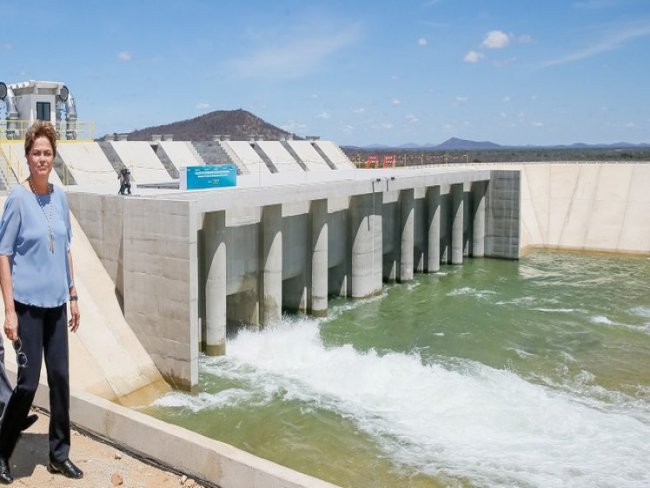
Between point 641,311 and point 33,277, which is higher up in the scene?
point 33,277

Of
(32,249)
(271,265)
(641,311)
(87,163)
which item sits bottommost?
(641,311)

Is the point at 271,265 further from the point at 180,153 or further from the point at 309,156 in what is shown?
the point at 309,156

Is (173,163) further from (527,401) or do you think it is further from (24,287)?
(24,287)

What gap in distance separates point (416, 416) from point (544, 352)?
7.18 m

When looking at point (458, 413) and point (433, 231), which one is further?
point (433, 231)

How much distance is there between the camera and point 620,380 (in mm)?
18359

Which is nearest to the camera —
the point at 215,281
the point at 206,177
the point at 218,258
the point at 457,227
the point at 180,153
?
the point at 215,281

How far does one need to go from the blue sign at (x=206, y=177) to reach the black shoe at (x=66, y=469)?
615 inches

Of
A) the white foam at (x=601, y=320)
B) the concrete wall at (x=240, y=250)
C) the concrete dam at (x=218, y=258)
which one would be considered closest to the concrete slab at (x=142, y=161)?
the concrete dam at (x=218, y=258)

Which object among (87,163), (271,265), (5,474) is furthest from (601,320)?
(87,163)

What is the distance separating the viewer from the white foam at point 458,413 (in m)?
12.9

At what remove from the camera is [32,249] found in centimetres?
621

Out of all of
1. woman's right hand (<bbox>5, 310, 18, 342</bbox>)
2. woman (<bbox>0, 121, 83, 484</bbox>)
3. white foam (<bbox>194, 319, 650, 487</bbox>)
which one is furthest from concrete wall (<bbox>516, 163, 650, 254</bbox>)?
woman's right hand (<bbox>5, 310, 18, 342</bbox>)

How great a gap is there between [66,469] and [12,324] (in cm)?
160
